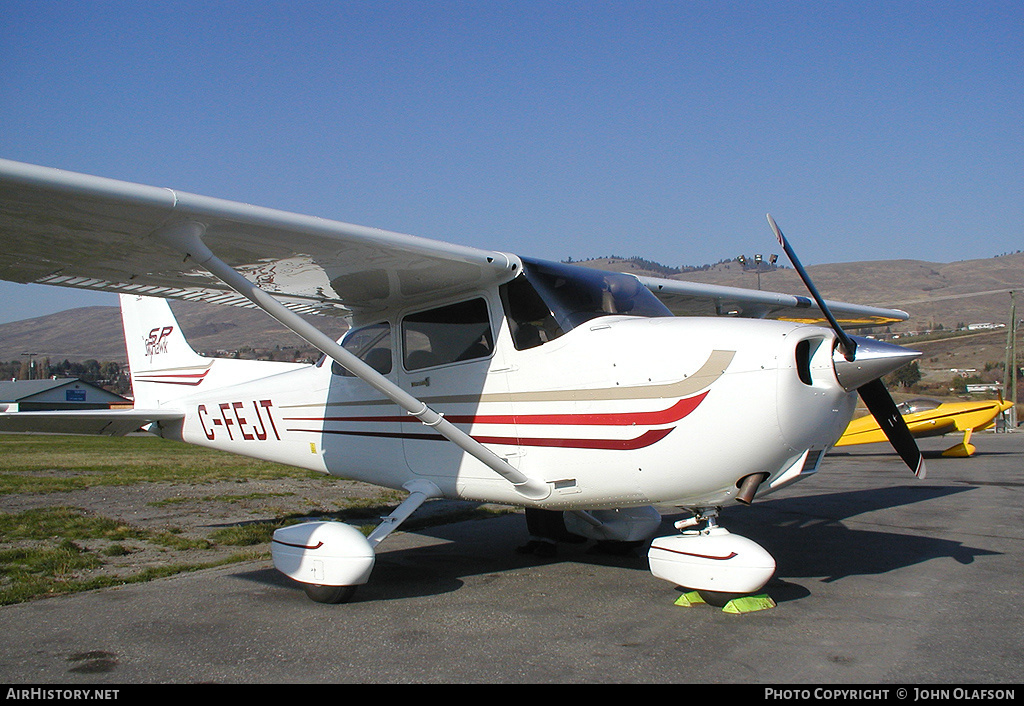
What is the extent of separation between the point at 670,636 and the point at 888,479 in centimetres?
1075

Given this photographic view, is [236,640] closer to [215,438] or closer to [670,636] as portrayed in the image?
[670,636]

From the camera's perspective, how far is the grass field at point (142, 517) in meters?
6.27

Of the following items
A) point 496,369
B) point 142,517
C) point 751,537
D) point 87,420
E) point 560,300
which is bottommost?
point 751,537

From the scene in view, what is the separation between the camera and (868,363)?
14.4 feet

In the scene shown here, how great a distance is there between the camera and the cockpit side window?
6520 mm

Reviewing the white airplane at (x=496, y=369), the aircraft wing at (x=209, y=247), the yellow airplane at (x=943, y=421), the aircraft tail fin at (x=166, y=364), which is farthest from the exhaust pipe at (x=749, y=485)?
the yellow airplane at (x=943, y=421)

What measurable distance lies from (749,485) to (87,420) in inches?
278

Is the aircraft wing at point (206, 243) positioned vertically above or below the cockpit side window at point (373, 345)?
above

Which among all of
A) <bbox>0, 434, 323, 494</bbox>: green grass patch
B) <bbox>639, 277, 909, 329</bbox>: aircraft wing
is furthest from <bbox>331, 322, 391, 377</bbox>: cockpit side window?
<bbox>0, 434, 323, 494</bbox>: green grass patch

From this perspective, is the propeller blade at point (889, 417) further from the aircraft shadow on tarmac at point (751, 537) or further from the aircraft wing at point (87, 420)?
the aircraft wing at point (87, 420)

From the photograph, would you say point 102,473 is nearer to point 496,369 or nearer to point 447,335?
point 447,335

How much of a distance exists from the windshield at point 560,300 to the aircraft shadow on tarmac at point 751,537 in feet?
6.79

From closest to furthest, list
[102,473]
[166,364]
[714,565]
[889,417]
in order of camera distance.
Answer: [714,565] → [889,417] → [166,364] → [102,473]

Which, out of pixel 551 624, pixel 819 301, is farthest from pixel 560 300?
pixel 551 624
